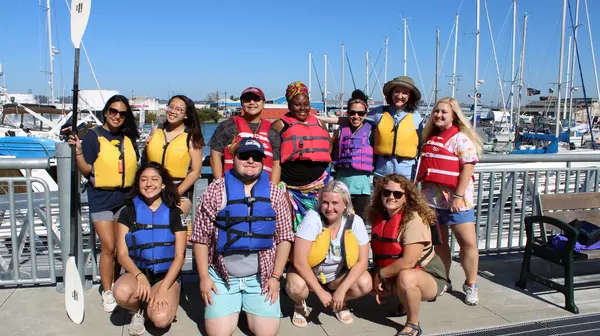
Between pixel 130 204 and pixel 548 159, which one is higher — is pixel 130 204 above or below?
below

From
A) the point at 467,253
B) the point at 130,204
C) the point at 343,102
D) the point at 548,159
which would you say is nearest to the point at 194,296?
the point at 130,204

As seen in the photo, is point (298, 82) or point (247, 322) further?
point (298, 82)

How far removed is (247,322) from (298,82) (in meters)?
1.95

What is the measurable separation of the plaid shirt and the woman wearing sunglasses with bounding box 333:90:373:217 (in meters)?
0.93

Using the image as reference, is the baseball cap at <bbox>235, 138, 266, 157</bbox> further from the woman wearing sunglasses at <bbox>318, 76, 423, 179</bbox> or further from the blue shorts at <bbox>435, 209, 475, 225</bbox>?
the blue shorts at <bbox>435, 209, 475, 225</bbox>

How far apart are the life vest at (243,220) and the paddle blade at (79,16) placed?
1.94 meters

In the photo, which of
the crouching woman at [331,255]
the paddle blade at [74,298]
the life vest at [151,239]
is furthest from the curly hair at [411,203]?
the paddle blade at [74,298]

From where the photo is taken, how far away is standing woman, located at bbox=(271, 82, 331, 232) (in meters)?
3.76

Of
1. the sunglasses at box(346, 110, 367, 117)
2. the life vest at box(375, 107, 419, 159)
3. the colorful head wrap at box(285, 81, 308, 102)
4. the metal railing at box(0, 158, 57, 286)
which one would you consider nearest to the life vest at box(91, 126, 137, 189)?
Result: the metal railing at box(0, 158, 57, 286)

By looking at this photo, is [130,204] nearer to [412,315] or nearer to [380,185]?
[380,185]

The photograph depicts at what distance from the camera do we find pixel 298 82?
12.6 feet

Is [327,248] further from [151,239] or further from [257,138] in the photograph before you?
[151,239]

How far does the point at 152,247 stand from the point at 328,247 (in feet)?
4.14

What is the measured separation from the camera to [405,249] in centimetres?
330
